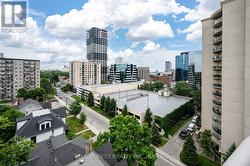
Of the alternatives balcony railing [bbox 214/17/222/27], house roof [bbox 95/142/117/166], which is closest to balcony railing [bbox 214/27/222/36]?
balcony railing [bbox 214/17/222/27]

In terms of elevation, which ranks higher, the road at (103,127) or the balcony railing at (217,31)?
the balcony railing at (217,31)

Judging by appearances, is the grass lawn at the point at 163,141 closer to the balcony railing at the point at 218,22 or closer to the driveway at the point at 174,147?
the driveway at the point at 174,147

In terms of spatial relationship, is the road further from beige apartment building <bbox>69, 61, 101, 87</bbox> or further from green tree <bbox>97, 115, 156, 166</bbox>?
beige apartment building <bbox>69, 61, 101, 87</bbox>

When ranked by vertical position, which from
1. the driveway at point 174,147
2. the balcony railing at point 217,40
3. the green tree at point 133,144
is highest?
the balcony railing at point 217,40

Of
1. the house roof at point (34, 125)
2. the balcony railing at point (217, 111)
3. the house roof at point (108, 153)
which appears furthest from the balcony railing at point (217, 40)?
the house roof at point (34, 125)

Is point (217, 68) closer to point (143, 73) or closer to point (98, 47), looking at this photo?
point (143, 73)

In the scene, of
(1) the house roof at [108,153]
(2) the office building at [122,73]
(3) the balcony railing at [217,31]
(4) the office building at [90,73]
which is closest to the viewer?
(1) the house roof at [108,153]

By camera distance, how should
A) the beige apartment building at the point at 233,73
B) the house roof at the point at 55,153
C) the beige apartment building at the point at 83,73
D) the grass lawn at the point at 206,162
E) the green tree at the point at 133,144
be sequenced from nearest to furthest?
the house roof at the point at 55,153 < the green tree at the point at 133,144 < the beige apartment building at the point at 233,73 < the grass lawn at the point at 206,162 < the beige apartment building at the point at 83,73

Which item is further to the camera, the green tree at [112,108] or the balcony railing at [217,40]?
the green tree at [112,108]
